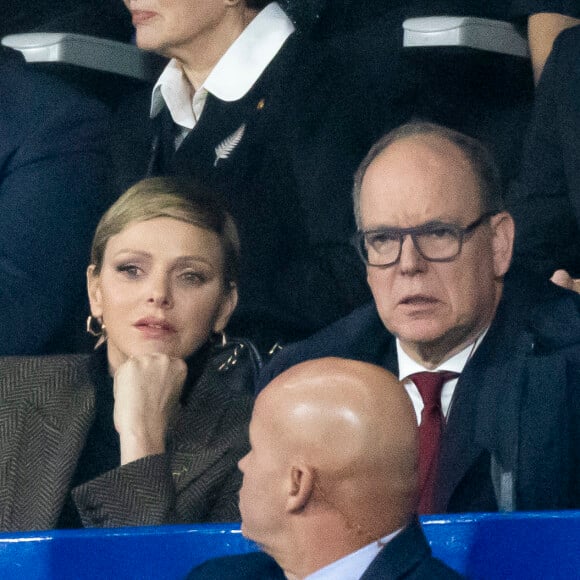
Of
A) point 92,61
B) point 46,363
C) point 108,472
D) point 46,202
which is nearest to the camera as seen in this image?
point 108,472

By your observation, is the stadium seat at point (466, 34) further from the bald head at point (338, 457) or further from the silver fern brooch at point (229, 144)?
the bald head at point (338, 457)

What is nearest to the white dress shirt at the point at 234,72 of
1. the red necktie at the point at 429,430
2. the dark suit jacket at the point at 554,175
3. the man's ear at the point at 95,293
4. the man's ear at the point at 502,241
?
the man's ear at the point at 95,293

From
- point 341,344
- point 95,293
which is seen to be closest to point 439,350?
point 341,344

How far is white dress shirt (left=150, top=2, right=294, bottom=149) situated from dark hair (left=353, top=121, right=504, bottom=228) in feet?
1.16

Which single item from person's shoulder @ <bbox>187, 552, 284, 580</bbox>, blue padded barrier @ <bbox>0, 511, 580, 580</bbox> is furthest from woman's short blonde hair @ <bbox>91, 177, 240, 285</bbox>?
person's shoulder @ <bbox>187, 552, 284, 580</bbox>

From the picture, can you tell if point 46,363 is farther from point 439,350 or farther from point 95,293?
point 439,350

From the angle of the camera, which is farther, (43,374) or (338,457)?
(43,374)

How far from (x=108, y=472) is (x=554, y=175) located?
0.74 m

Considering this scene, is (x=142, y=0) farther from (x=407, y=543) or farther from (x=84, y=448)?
(x=407, y=543)

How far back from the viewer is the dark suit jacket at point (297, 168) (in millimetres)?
2057

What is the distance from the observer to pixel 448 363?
1744 mm

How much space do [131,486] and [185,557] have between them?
0.30 metres

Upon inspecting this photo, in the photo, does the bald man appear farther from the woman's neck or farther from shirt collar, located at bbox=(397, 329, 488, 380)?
the woman's neck

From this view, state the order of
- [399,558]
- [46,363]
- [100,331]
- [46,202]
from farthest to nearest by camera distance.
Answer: [46,202], [100,331], [46,363], [399,558]
